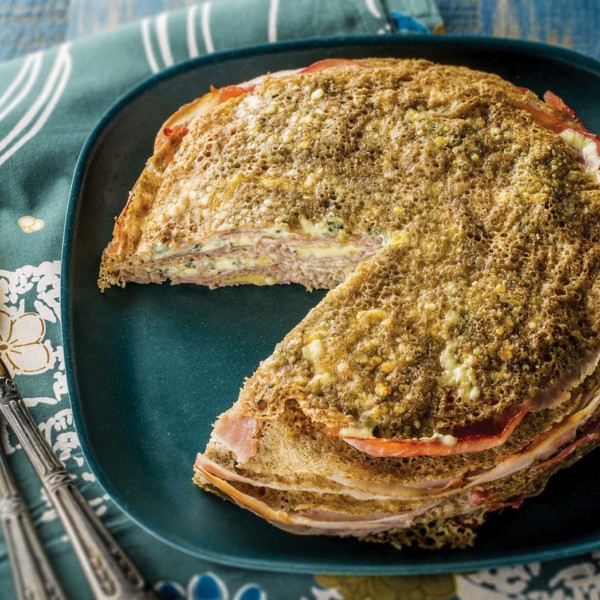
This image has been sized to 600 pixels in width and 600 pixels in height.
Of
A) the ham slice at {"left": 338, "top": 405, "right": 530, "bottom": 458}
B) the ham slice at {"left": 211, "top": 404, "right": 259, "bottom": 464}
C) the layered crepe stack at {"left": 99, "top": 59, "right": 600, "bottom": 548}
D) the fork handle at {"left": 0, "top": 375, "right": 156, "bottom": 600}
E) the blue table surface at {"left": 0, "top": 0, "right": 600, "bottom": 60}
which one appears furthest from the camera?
the blue table surface at {"left": 0, "top": 0, "right": 600, "bottom": 60}

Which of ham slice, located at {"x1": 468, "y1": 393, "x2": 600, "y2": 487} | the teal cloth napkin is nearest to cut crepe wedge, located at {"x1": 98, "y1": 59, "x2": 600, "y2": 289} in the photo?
the teal cloth napkin

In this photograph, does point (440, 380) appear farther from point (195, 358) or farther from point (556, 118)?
point (556, 118)

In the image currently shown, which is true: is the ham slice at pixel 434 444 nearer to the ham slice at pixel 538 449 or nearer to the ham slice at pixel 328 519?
the ham slice at pixel 538 449

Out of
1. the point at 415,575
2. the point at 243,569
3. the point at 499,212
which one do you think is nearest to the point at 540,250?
the point at 499,212

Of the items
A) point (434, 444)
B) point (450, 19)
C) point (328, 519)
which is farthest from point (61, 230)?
point (450, 19)

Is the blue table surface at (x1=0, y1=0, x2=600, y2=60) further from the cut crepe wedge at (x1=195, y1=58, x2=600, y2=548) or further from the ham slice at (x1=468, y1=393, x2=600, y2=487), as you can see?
the ham slice at (x1=468, y1=393, x2=600, y2=487)

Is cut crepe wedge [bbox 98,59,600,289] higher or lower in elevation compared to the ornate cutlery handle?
higher

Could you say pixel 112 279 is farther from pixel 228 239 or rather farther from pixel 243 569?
pixel 243 569
